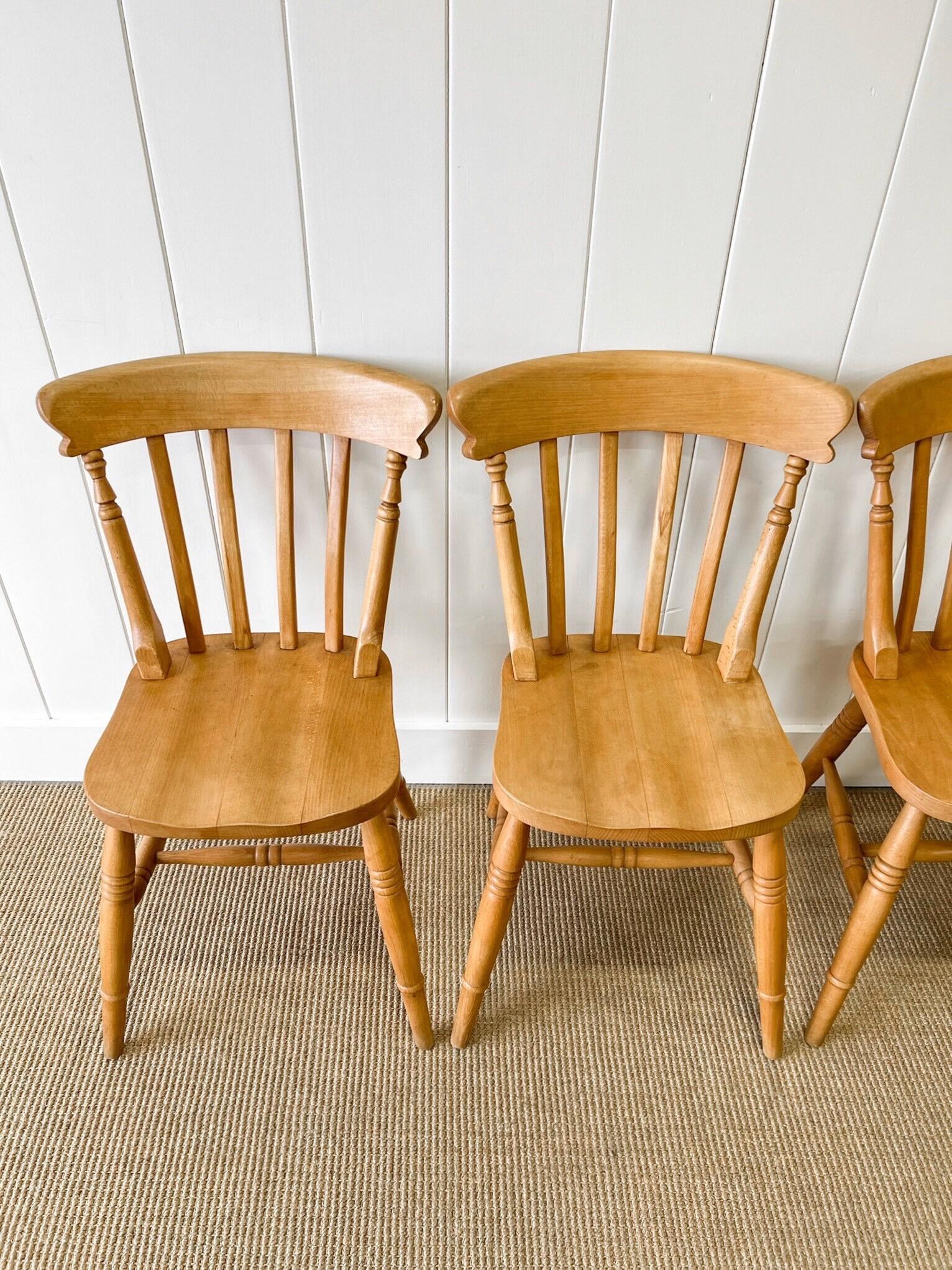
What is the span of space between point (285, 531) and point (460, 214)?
0.46 meters

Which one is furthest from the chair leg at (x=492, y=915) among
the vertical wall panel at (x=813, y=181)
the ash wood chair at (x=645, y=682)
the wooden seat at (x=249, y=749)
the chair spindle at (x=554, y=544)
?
the vertical wall panel at (x=813, y=181)

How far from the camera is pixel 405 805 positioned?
162cm

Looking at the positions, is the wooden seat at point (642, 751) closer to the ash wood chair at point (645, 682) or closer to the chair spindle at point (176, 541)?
the ash wood chair at point (645, 682)

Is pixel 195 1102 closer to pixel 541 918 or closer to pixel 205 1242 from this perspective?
pixel 205 1242

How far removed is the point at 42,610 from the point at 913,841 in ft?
4.41

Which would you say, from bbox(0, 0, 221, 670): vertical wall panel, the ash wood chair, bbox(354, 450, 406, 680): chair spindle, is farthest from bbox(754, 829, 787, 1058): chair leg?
bbox(0, 0, 221, 670): vertical wall panel

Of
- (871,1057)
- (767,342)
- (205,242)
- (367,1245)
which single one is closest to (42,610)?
(205,242)

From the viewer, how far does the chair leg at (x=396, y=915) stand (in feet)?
3.95

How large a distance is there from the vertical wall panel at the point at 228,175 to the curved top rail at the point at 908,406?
0.75 metres

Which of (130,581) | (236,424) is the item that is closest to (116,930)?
(130,581)

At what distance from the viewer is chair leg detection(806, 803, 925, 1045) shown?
1.22 meters

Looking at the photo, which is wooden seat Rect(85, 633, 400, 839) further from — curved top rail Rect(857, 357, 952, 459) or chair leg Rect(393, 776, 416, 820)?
curved top rail Rect(857, 357, 952, 459)

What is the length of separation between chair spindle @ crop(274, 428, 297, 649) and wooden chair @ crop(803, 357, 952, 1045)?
0.75 m

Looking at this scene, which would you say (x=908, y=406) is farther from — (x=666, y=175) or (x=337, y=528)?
(x=337, y=528)
